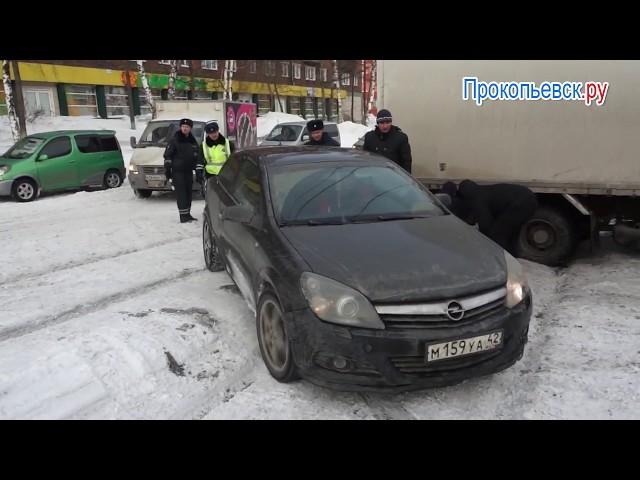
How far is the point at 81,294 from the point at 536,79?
5.50m

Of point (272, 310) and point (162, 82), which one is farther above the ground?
point (162, 82)

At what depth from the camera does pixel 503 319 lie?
313 cm

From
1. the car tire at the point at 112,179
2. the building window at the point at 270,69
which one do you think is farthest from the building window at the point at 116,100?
the car tire at the point at 112,179

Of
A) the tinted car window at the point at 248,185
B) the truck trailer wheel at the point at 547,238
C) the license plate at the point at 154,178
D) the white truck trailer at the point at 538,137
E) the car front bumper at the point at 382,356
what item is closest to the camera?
the car front bumper at the point at 382,356

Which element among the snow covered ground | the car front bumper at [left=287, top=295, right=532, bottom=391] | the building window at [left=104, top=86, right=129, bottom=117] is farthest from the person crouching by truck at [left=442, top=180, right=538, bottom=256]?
the building window at [left=104, top=86, right=129, bottom=117]

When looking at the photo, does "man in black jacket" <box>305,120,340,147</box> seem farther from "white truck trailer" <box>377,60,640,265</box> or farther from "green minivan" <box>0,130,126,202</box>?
"green minivan" <box>0,130,126,202</box>

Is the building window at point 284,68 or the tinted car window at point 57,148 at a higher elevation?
the building window at point 284,68

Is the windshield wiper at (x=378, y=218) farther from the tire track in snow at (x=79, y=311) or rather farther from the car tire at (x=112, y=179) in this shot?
the car tire at (x=112, y=179)

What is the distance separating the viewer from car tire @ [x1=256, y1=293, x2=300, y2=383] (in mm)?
3289

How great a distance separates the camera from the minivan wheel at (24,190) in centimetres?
1085

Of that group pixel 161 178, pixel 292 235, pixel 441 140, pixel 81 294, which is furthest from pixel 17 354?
pixel 161 178

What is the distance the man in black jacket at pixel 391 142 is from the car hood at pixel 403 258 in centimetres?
251

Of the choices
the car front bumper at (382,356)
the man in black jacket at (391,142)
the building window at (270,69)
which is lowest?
the car front bumper at (382,356)

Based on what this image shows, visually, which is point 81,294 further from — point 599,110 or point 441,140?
point 599,110
